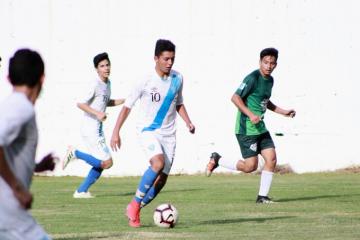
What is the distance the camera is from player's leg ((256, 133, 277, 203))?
538 inches

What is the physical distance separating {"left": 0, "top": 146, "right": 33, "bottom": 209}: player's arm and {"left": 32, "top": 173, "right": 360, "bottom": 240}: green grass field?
157 inches

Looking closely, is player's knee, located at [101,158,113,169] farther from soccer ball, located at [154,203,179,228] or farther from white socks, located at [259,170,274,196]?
soccer ball, located at [154,203,179,228]

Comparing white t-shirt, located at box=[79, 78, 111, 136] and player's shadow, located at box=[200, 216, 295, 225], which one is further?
white t-shirt, located at box=[79, 78, 111, 136]

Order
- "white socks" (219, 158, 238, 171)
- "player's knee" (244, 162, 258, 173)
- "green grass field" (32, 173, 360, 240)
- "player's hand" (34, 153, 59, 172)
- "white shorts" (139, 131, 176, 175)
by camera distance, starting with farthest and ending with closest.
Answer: "white socks" (219, 158, 238, 171), "player's knee" (244, 162, 258, 173), "white shorts" (139, 131, 176, 175), "green grass field" (32, 173, 360, 240), "player's hand" (34, 153, 59, 172)

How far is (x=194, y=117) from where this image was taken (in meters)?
20.3

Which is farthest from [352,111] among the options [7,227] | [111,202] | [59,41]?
[7,227]

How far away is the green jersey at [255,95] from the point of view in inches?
539

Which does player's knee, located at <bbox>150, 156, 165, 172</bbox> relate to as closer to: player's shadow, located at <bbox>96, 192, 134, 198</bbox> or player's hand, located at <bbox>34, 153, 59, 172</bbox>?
player's hand, located at <bbox>34, 153, 59, 172</bbox>

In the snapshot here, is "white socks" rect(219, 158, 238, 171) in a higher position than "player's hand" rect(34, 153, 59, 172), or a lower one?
lower

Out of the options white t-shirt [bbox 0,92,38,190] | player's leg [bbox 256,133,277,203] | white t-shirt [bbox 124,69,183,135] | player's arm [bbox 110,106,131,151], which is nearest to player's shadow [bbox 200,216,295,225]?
white t-shirt [bbox 124,69,183,135]

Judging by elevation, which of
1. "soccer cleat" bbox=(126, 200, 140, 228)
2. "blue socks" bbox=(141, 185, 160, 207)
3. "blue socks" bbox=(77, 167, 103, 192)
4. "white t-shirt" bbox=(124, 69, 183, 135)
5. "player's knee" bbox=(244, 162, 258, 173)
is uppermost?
"white t-shirt" bbox=(124, 69, 183, 135)

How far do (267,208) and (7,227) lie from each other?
24.5 ft

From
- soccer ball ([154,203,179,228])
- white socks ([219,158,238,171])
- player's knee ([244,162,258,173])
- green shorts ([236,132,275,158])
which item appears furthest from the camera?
white socks ([219,158,238,171])

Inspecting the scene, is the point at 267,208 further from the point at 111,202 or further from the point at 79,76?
the point at 79,76
